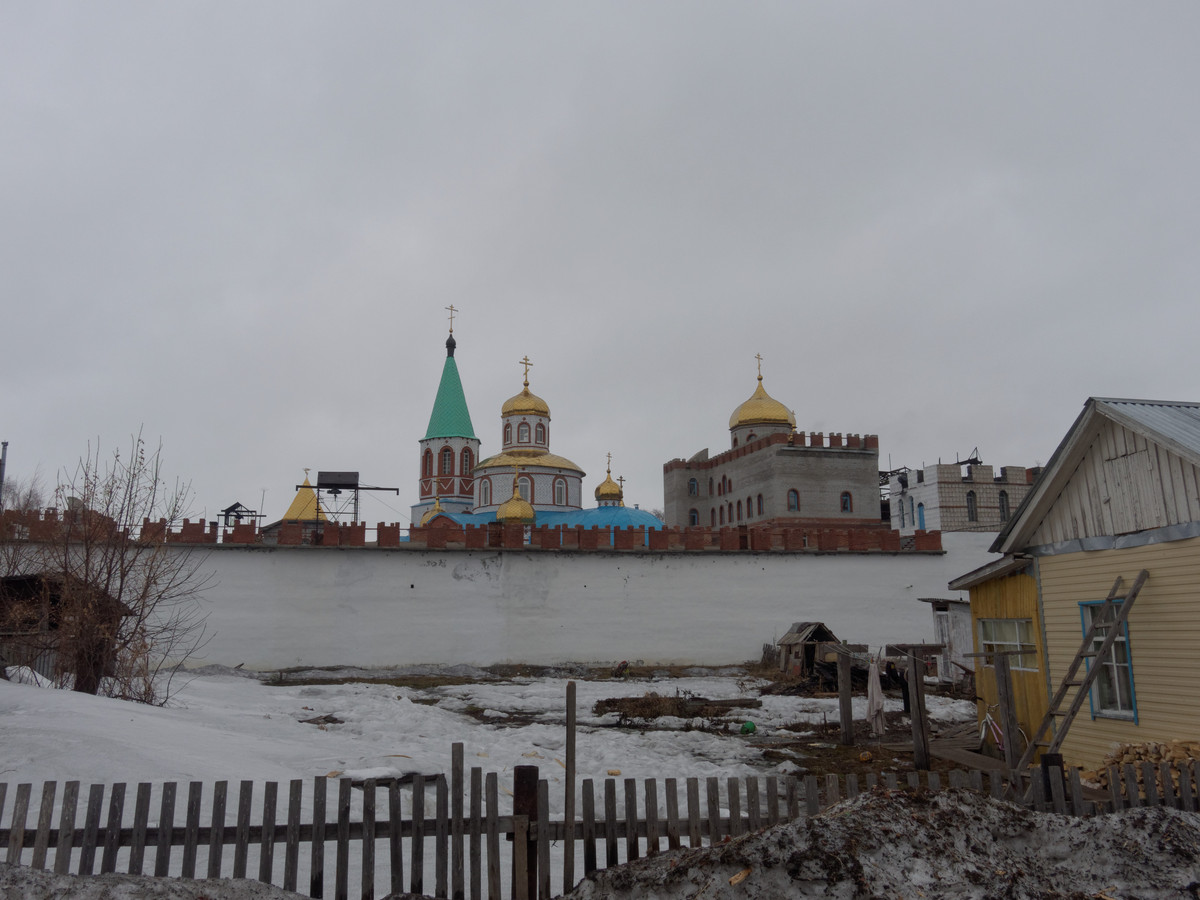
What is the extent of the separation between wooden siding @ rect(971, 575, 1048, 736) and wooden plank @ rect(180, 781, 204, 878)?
10.2 metres

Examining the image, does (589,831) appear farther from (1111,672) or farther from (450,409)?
(450,409)

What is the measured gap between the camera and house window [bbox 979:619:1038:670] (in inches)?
465

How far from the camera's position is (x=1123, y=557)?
10.3m

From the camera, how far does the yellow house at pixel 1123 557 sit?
9.39m

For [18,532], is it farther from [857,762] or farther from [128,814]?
[857,762]

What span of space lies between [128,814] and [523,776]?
3072 mm

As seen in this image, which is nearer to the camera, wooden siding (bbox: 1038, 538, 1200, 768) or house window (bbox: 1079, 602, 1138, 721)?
wooden siding (bbox: 1038, 538, 1200, 768)

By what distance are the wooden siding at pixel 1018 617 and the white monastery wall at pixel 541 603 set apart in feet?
50.0

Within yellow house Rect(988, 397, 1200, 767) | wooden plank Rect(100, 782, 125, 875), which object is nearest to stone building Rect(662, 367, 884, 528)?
yellow house Rect(988, 397, 1200, 767)

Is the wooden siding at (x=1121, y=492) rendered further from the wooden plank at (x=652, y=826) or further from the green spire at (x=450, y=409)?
the green spire at (x=450, y=409)

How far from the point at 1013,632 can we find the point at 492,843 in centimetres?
972

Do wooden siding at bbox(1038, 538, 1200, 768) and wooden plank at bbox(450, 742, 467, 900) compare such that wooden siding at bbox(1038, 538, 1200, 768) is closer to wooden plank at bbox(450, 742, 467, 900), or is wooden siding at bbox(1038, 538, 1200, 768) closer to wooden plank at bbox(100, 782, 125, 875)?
wooden plank at bbox(450, 742, 467, 900)

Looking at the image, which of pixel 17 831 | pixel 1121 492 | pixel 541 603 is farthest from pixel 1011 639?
pixel 541 603

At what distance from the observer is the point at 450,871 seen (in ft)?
17.3
